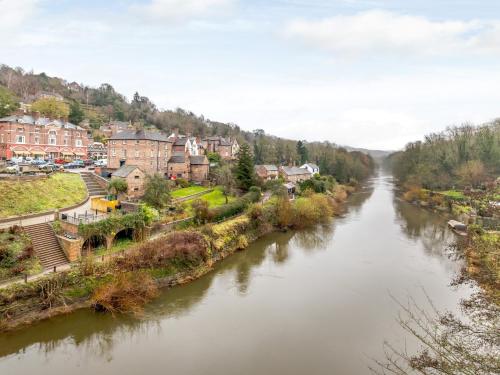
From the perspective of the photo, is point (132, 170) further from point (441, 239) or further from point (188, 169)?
point (441, 239)

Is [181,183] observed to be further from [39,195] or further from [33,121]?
[33,121]

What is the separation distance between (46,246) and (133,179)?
43.7ft

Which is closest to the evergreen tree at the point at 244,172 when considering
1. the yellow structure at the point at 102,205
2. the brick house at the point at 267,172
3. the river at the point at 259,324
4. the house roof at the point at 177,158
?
the house roof at the point at 177,158

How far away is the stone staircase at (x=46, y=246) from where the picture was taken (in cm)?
1980

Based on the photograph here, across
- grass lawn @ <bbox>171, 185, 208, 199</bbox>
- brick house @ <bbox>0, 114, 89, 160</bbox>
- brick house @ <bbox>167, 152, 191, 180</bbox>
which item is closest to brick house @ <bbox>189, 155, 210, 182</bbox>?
brick house @ <bbox>167, 152, 191, 180</bbox>

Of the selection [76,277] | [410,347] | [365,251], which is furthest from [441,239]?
[76,277]

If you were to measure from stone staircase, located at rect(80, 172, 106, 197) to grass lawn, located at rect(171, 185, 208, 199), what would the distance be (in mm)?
7594

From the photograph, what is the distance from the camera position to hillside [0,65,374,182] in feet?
268

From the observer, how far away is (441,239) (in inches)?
1398

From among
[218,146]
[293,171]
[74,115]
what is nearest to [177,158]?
[218,146]

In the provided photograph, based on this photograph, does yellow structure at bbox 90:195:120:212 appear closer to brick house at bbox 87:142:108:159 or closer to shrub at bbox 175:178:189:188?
shrub at bbox 175:178:189:188

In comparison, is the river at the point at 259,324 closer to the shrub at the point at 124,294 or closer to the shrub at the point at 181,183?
the shrub at the point at 124,294

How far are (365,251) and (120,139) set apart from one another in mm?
30673

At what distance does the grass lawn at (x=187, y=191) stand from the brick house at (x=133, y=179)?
4801mm
